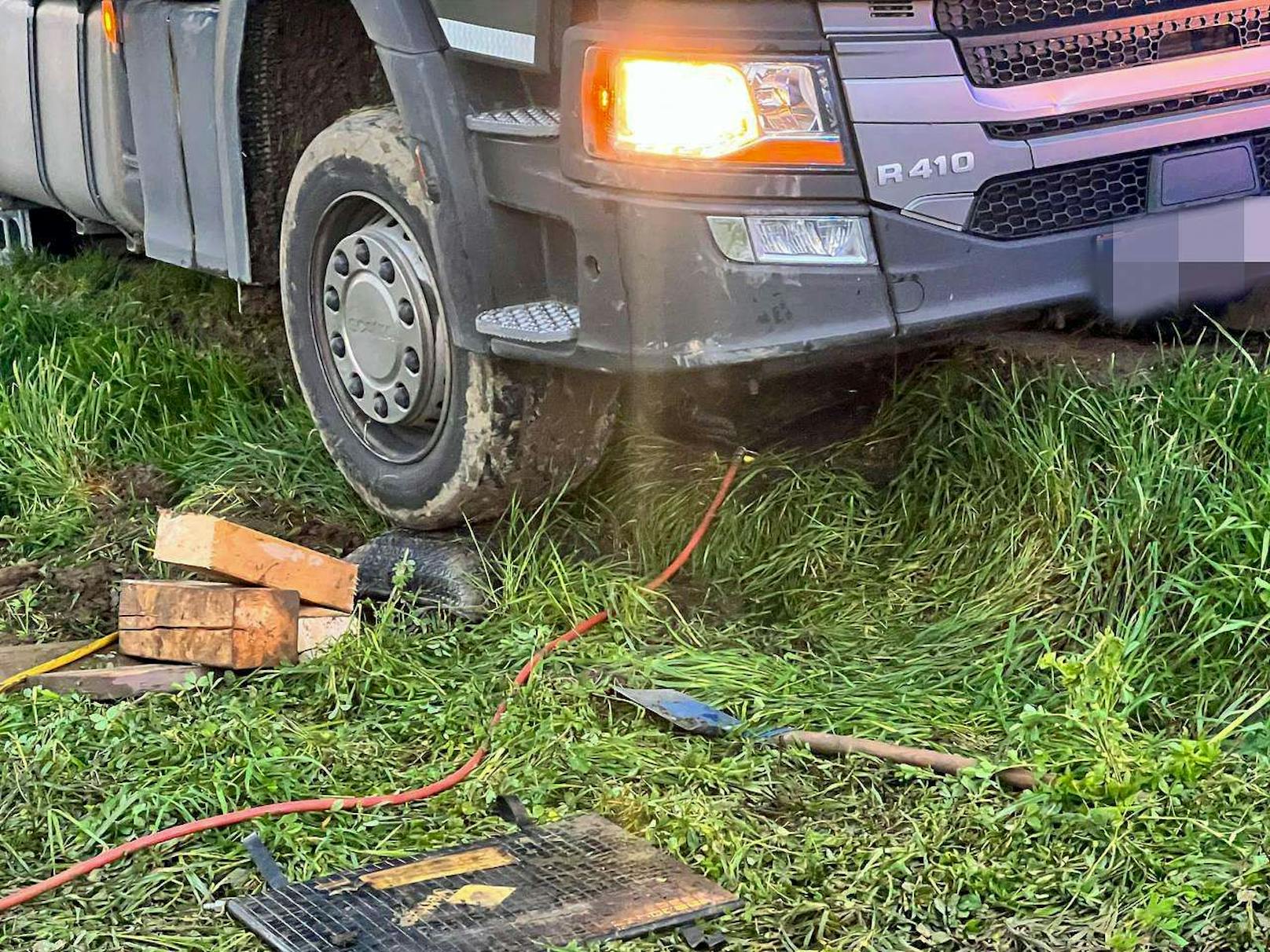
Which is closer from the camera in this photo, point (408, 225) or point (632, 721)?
point (632, 721)

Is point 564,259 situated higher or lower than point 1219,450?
higher

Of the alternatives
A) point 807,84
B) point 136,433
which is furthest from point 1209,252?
point 136,433

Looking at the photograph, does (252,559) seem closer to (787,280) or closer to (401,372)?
(401,372)

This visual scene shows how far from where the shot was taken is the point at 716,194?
2.83m

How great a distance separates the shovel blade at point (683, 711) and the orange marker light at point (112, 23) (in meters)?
2.60

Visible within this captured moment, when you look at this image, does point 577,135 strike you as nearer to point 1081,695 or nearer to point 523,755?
point 523,755

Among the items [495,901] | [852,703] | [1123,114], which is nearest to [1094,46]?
[1123,114]

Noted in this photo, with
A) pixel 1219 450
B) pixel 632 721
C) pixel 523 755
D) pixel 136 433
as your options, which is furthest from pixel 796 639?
pixel 136 433

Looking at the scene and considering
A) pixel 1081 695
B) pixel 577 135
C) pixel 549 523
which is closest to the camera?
pixel 1081 695

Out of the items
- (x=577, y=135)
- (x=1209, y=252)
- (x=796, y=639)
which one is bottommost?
(x=796, y=639)

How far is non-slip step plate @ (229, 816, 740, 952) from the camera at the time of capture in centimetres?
234

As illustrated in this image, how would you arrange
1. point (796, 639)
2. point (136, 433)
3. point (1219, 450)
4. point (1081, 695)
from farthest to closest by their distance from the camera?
point (136, 433)
point (796, 639)
point (1219, 450)
point (1081, 695)

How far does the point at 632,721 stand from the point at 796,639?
1.65 ft

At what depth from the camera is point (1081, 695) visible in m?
2.71
